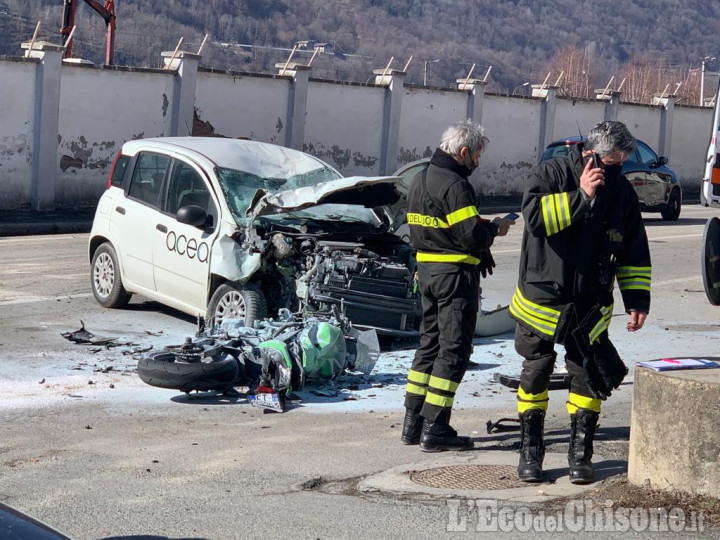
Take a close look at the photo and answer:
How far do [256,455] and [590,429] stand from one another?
1827mm

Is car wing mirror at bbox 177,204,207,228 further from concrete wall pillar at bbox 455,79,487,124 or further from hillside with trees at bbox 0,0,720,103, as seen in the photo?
hillside with trees at bbox 0,0,720,103

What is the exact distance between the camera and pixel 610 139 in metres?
5.34

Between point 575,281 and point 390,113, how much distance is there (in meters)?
21.0

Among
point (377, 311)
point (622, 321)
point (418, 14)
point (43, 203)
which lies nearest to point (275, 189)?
point (377, 311)

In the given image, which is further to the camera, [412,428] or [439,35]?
[439,35]

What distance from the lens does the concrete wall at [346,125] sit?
2486 cm

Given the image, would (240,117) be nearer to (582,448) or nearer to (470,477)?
(470,477)

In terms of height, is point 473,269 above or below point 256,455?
above

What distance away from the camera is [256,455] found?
6.02 meters

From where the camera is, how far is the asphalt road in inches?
193

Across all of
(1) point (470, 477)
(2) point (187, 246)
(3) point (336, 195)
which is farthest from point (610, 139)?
(2) point (187, 246)

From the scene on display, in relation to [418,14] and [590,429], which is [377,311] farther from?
[418,14]

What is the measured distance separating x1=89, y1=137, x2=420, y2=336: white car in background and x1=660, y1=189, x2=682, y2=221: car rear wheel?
42.4ft

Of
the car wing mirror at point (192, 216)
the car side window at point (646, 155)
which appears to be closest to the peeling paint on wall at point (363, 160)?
the car side window at point (646, 155)
